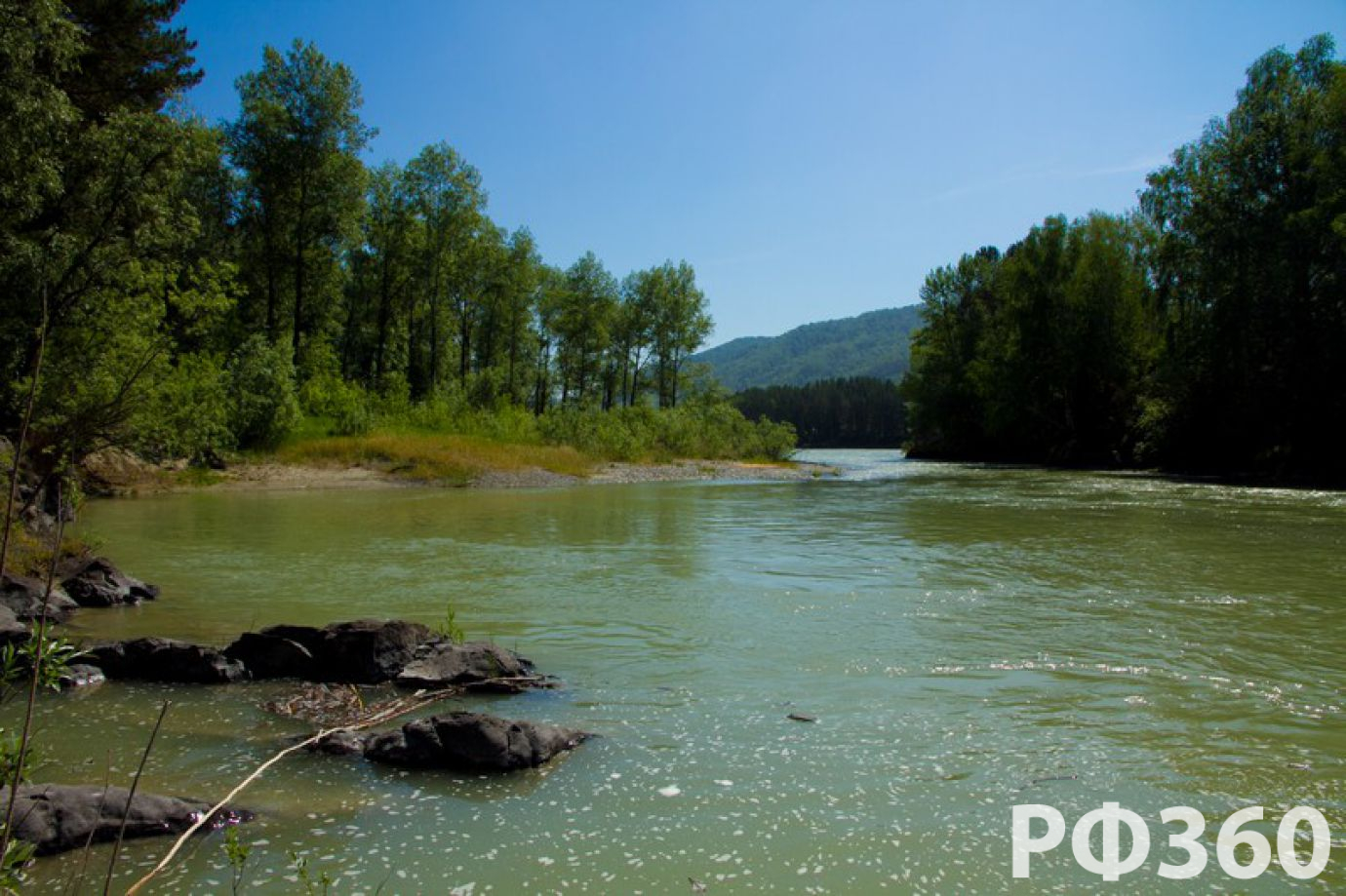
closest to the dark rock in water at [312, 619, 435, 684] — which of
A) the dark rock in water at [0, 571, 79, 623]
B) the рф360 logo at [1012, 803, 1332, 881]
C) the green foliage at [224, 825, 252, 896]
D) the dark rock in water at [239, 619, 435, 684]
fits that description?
→ the dark rock in water at [239, 619, 435, 684]

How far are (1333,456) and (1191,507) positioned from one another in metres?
17.7

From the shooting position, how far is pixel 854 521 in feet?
73.0

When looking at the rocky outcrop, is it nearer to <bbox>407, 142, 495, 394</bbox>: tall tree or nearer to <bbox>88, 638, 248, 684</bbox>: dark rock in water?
<bbox>88, 638, 248, 684</bbox>: dark rock in water

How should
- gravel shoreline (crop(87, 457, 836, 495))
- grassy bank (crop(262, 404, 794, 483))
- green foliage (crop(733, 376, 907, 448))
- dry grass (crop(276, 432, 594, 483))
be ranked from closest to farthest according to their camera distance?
gravel shoreline (crop(87, 457, 836, 495)), dry grass (crop(276, 432, 594, 483)), grassy bank (crop(262, 404, 794, 483)), green foliage (crop(733, 376, 907, 448))

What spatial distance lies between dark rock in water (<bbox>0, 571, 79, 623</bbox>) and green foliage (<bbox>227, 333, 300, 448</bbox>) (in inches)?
1012

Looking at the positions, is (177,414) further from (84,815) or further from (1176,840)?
(1176,840)

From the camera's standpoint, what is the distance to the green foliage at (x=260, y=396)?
34531 mm

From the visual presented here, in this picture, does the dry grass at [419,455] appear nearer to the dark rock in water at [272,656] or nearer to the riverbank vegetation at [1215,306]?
the dark rock in water at [272,656]

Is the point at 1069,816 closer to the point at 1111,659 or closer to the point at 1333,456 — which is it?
the point at 1111,659

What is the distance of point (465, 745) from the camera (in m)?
5.68

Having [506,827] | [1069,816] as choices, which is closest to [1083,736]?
[1069,816]

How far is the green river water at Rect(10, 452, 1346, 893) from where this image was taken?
448 centimetres

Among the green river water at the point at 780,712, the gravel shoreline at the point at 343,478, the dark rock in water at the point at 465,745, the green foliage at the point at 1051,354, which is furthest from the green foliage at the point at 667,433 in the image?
the dark rock in water at the point at 465,745

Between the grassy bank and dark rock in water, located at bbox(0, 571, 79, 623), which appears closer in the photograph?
dark rock in water, located at bbox(0, 571, 79, 623)
